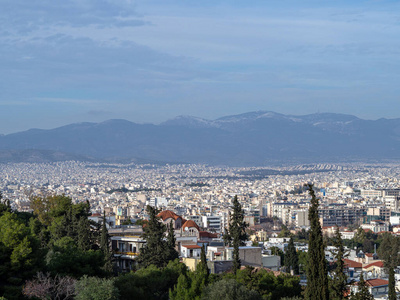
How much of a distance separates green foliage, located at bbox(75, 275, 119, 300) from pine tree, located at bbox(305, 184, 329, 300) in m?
5.51

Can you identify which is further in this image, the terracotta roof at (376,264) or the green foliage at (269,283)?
the terracotta roof at (376,264)

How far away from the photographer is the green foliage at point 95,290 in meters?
19.3

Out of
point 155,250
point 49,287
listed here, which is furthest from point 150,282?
point 49,287

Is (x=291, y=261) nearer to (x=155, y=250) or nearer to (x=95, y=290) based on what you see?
(x=155, y=250)

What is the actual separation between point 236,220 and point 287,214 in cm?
6332

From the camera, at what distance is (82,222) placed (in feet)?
97.5

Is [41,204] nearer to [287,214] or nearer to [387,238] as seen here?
[387,238]

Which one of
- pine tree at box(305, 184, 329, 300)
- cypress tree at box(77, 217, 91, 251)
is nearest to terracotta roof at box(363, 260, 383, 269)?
cypress tree at box(77, 217, 91, 251)

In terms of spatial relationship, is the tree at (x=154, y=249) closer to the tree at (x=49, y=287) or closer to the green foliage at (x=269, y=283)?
the green foliage at (x=269, y=283)

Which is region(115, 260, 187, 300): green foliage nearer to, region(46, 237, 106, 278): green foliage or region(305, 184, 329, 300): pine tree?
region(46, 237, 106, 278): green foliage

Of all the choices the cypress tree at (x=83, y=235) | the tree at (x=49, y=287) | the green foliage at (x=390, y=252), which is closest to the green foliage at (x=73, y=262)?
the tree at (x=49, y=287)

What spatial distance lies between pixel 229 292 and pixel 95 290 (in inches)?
140

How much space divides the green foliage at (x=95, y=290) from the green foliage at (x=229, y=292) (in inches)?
101

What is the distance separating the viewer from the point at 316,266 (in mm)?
16750
